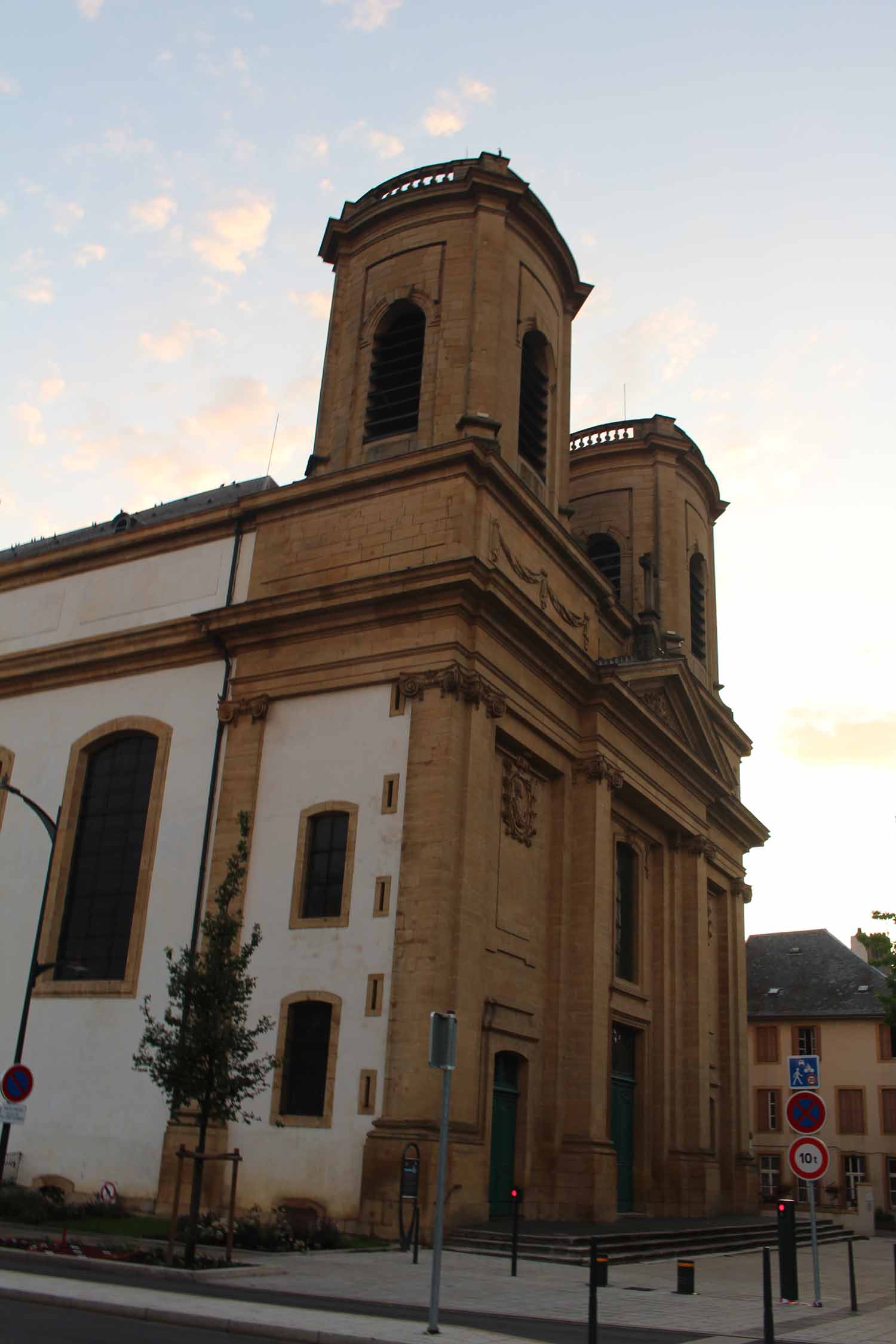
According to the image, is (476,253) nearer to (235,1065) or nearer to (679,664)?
(679,664)

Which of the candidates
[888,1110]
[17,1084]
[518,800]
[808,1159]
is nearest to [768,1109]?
[888,1110]

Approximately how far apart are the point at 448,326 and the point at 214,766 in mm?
10582

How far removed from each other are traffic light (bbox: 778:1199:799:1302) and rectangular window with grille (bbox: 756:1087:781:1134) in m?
40.1

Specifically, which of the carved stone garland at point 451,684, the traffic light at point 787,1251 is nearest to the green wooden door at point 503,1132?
the carved stone garland at point 451,684

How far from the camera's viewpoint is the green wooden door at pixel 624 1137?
87.1ft

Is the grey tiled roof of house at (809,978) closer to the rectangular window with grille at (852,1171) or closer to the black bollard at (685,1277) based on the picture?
the rectangular window with grille at (852,1171)

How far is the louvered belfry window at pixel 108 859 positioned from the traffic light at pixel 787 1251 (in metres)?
14.0

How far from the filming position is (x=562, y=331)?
1217 inches

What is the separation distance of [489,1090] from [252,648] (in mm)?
9286

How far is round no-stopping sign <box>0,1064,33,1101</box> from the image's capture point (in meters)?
16.0

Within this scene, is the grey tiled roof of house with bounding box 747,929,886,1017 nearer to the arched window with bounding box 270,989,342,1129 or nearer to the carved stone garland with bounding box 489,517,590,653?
the carved stone garland with bounding box 489,517,590,653

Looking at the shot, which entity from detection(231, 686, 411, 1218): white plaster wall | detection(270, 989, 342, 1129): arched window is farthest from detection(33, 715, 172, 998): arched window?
detection(270, 989, 342, 1129): arched window

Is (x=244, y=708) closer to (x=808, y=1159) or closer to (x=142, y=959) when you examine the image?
(x=142, y=959)

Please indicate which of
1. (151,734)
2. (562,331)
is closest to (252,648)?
(151,734)
